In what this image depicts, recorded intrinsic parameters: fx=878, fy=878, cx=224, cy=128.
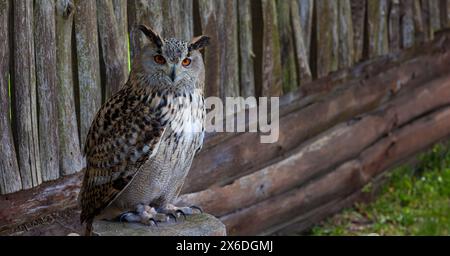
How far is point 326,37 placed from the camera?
22.0 ft

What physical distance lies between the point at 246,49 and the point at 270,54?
226 mm

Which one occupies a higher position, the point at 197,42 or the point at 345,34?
the point at 197,42

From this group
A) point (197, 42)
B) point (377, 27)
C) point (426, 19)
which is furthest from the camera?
point (426, 19)

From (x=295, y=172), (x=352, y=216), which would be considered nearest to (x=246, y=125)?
(x=295, y=172)

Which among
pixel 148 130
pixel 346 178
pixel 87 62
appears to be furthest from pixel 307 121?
pixel 148 130

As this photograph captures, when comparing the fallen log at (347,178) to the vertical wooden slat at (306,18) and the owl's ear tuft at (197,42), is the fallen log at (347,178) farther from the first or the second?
the owl's ear tuft at (197,42)

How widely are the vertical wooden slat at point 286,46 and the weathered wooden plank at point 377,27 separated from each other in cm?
100

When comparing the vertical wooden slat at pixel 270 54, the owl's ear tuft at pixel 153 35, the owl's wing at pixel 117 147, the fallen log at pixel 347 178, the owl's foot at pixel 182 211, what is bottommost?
the fallen log at pixel 347 178

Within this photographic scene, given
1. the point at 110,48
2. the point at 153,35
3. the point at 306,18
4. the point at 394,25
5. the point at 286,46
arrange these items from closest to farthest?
the point at 153,35 → the point at 110,48 → the point at 286,46 → the point at 306,18 → the point at 394,25

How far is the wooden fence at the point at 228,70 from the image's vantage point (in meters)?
4.86

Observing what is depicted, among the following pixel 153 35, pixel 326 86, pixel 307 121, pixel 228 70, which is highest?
pixel 153 35

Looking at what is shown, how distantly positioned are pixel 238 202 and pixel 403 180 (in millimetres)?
1968

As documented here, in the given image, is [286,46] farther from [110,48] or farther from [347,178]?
[110,48]

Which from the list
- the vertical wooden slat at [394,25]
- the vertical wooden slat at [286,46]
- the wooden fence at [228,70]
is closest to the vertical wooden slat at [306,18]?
the wooden fence at [228,70]
